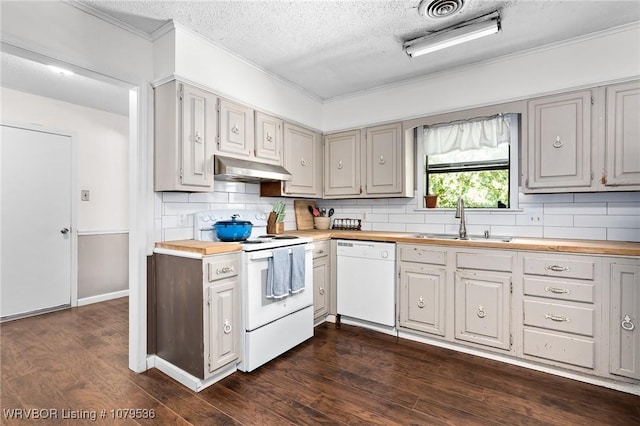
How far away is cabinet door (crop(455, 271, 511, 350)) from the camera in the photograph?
8.09 ft

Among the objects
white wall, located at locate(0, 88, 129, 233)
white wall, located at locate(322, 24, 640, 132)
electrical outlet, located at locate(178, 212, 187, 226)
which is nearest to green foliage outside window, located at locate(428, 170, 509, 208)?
white wall, located at locate(322, 24, 640, 132)

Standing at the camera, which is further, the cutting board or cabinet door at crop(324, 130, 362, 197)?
the cutting board

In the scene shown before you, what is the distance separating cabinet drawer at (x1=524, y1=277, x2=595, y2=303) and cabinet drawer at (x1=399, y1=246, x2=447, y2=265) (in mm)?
621

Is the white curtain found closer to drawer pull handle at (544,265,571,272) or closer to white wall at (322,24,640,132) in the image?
white wall at (322,24,640,132)

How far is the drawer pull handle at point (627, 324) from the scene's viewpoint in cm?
207

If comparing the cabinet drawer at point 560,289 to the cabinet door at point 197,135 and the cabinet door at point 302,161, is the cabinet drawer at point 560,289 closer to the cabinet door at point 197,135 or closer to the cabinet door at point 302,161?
the cabinet door at point 302,161

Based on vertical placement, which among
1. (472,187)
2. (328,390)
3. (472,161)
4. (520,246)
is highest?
(472,161)

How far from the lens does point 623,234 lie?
255 centimetres

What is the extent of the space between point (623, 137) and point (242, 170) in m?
2.98

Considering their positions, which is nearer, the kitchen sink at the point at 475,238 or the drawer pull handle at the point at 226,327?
the drawer pull handle at the point at 226,327

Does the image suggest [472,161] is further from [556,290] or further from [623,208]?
[556,290]

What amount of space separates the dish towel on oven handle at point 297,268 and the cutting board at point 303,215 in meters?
1.18

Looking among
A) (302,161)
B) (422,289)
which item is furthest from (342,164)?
(422,289)

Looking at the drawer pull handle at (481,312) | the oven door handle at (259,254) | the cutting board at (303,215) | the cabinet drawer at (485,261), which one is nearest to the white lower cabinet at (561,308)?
the cabinet drawer at (485,261)
